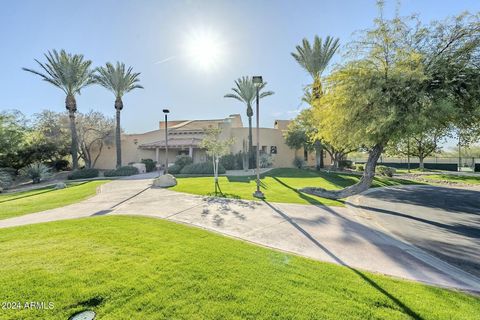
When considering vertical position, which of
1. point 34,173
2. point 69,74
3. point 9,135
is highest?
point 69,74

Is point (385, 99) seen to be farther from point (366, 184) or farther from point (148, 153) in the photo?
point (148, 153)

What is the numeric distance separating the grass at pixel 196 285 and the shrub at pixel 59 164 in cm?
2756

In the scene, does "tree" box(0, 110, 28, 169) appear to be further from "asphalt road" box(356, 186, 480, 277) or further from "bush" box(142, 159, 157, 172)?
"asphalt road" box(356, 186, 480, 277)

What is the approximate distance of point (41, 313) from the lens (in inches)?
100

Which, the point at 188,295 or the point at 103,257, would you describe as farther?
the point at 103,257

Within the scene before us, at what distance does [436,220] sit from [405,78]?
17.0 feet

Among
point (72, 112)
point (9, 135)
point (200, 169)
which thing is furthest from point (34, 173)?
point (200, 169)

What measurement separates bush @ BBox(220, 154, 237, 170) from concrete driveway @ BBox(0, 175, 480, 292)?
50.0 feet

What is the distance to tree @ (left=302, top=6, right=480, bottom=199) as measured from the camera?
762 centimetres

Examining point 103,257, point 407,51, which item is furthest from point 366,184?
point 103,257

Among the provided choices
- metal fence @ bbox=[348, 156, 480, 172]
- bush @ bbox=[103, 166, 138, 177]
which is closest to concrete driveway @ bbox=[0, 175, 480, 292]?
bush @ bbox=[103, 166, 138, 177]

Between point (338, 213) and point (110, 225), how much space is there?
25.0 feet

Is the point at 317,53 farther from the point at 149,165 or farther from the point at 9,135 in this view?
the point at 9,135

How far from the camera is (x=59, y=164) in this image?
1054 inches
